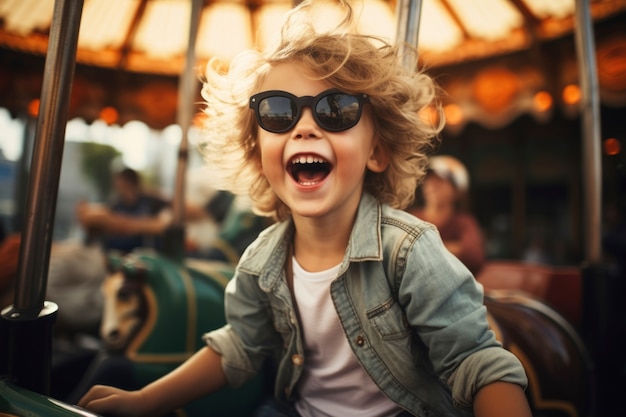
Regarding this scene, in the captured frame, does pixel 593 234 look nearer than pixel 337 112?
No

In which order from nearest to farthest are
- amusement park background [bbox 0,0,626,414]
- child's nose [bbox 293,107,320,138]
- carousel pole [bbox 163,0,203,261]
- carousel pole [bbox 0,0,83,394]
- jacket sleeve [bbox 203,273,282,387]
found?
carousel pole [bbox 0,0,83,394], child's nose [bbox 293,107,320,138], jacket sleeve [bbox 203,273,282,387], carousel pole [bbox 163,0,203,261], amusement park background [bbox 0,0,626,414]

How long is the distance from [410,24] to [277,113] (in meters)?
0.41

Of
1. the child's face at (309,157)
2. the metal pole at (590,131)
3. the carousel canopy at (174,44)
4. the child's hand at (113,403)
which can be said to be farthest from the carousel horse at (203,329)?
the carousel canopy at (174,44)

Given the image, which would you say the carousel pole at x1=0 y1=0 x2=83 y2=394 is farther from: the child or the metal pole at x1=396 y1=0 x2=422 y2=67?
the metal pole at x1=396 y1=0 x2=422 y2=67

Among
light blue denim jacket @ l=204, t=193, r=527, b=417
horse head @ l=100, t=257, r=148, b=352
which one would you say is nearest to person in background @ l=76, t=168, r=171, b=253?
horse head @ l=100, t=257, r=148, b=352

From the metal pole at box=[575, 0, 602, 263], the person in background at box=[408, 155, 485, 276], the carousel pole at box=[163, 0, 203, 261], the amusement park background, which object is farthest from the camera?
the amusement park background

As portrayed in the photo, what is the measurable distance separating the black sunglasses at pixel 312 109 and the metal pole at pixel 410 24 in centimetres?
26

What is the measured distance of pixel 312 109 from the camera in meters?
0.86

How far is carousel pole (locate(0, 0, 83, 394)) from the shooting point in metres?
0.75

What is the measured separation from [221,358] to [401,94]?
0.70 m

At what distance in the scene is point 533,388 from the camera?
1.36m

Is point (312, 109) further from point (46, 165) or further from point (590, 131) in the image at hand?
point (590, 131)

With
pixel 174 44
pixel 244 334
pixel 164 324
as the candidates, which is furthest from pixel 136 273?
pixel 174 44

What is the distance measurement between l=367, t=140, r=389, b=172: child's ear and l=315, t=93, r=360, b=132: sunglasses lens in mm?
161
